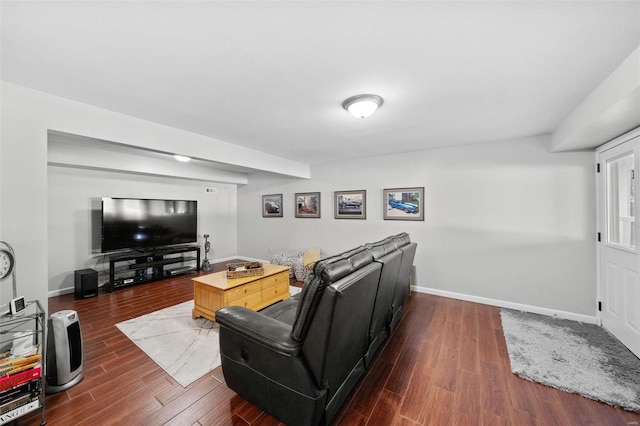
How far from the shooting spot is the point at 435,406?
175cm

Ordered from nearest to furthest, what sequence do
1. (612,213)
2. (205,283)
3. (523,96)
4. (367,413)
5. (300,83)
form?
(367,413) → (300,83) → (523,96) → (612,213) → (205,283)

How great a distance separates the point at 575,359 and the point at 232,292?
3.50m

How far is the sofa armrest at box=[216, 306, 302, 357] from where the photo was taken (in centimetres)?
145

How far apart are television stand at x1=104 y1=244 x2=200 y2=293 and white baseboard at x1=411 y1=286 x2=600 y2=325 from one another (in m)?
4.74

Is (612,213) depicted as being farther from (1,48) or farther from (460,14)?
(1,48)

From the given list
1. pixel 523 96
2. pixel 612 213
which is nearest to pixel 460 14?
pixel 523 96

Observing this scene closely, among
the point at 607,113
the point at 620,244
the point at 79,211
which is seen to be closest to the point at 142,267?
the point at 79,211

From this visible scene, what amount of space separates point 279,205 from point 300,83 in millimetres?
4257

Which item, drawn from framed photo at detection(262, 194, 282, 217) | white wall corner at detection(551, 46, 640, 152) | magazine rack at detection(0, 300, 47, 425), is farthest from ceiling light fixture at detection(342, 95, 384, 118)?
framed photo at detection(262, 194, 282, 217)

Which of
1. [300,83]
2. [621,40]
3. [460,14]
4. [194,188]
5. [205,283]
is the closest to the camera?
[460,14]

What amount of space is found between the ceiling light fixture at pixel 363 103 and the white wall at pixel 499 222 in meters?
2.27

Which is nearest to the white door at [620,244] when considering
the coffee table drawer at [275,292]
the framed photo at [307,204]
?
the coffee table drawer at [275,292]

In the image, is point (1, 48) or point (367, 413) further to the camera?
point (367, 413)

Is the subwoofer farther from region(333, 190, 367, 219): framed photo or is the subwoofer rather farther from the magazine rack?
region(333, 190, 367, 219): framed photo
